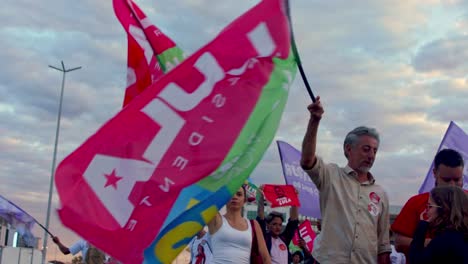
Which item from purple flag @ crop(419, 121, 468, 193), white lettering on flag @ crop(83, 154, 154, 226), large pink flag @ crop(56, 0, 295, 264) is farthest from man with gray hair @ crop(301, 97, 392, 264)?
purple flag @ crop(419, 121, 468, 193)

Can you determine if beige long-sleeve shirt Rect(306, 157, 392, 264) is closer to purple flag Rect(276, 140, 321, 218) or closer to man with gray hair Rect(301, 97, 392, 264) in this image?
man with gray hair Rect(301, 97, 392, 264)

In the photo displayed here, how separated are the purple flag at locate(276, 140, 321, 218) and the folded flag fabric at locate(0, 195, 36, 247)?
391 cm

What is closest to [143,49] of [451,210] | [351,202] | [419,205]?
[351,202]

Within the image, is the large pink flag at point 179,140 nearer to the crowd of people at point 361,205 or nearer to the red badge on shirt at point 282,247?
the crowd of people at point 361,205

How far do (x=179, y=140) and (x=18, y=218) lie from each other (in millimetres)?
5860

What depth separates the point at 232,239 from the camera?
633 centimetres

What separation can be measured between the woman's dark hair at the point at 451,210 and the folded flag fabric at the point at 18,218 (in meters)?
6.47

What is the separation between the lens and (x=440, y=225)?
459 centimetres

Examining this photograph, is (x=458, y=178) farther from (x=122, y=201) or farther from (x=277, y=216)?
(x=277, y=216)

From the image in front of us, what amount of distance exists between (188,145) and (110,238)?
0.80 meters

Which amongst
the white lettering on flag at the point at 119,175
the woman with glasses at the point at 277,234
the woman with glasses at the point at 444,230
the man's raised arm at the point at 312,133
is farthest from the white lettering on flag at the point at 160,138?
the woman with glasses at the point at 277,234

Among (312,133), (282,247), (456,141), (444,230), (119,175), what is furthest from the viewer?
(456,141)

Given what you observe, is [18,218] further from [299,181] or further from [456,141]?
[456,141]

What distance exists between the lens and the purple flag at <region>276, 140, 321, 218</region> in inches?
446
